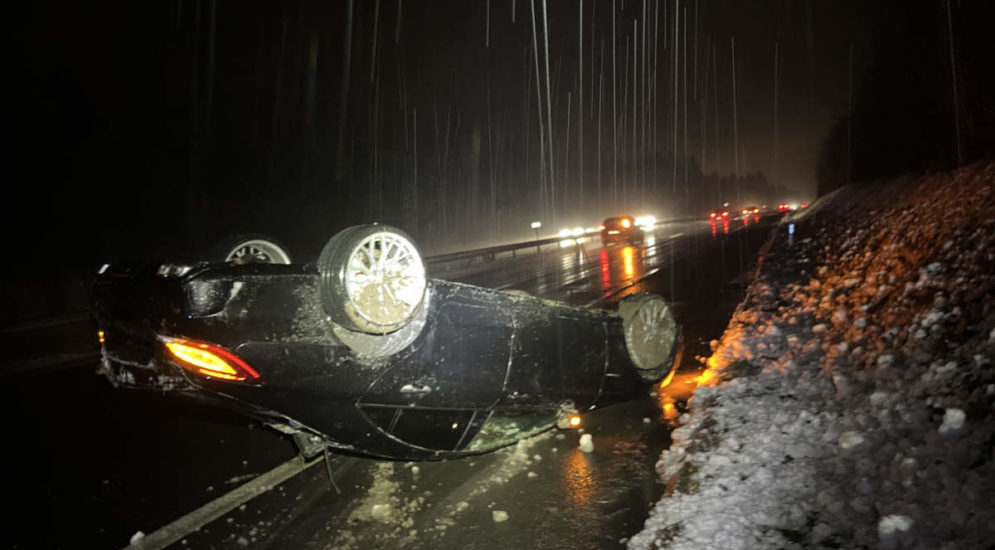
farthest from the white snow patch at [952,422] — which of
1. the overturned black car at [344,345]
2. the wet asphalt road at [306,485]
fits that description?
the overturned black car at [344,345]

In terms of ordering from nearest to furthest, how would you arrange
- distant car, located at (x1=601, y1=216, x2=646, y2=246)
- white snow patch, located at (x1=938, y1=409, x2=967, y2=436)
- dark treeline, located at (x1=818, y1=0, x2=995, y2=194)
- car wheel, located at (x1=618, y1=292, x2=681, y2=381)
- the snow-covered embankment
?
the snow-covered embankment → white snow patch, located at (x1=938, y1=409, x2=967, y2=436) → car wheel, located at (x1=618, y1=292, x2=681, y2=381) → dark treeline, located at (x1=818, y1=0, x2=995, y2=194) → distant car, located at (x1=601, y1=216, x2=646, y2=246)

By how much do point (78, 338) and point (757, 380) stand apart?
39.2ft

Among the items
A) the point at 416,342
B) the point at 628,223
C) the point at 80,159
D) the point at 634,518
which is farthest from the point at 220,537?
the point at 628,223

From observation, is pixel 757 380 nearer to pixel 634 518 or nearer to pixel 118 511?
pixel 634 518

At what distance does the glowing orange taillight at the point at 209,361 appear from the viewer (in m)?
2.70

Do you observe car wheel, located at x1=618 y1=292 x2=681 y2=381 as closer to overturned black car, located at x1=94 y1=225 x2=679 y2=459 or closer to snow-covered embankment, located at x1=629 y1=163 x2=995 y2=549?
snow-covered embankment, located at x1=629 y1=163 x2=995 y2=549

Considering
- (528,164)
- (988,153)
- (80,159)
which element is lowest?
(988,153)

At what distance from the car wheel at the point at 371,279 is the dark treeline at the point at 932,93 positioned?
52.5 ft

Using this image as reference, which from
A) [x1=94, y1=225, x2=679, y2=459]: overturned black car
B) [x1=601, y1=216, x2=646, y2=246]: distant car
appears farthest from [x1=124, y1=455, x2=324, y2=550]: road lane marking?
[x1=601, y1=216, x2=646, y2=246]: distant car

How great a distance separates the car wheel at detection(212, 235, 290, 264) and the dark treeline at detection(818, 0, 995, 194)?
16.3 meters

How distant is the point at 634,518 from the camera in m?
3.09

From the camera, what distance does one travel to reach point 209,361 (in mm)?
2715

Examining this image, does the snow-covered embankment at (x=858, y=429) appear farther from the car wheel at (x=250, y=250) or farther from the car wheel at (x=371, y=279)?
the car wheel at (x=250, y=250)

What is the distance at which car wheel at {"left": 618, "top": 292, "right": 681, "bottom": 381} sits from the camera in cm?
508
